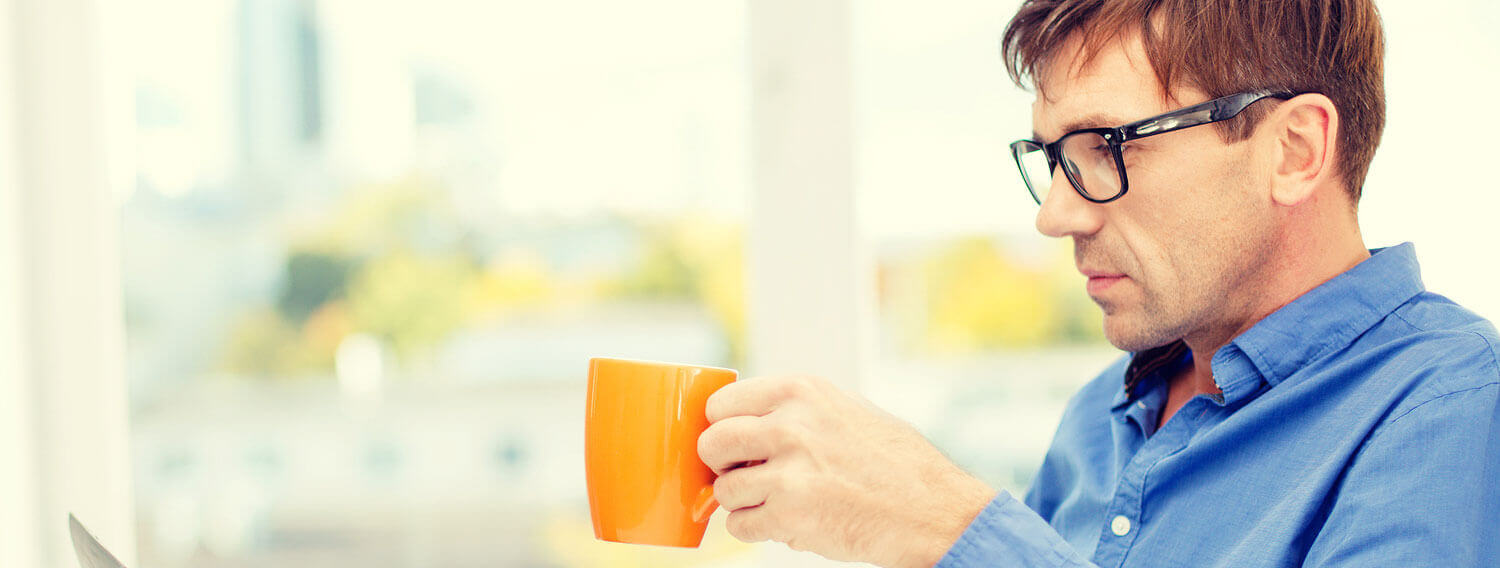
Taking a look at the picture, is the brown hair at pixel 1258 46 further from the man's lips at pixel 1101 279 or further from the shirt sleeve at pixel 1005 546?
the shirt sleeve at pixel 1005 546

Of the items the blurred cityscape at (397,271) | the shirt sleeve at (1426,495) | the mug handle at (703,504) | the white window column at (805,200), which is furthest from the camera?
the blurred cityscape at (397,271)

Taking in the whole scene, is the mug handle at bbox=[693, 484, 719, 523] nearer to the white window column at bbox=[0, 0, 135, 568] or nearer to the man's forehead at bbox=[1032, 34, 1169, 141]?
the man's forehead at bbox=[1032, 34, 1169, 141]

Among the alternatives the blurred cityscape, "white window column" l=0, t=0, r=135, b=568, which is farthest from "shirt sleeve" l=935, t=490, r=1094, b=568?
"white window column" l=0, t=0, r=135, b=568

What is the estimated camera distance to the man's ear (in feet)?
3.04

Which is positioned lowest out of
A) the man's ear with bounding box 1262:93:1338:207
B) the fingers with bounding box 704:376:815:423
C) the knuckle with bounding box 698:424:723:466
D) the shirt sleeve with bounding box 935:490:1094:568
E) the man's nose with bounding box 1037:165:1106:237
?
the shirt sleeve with bounding box 935:490:1094:568

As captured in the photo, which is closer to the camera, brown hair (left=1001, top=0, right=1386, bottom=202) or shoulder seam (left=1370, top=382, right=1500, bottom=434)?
shoulder seam (left=1370, top=382, right=1500, bottom=434)

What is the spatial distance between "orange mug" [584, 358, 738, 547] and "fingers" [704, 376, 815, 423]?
0.07 feet

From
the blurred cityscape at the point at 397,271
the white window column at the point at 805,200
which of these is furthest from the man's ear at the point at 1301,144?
the blurred cityscape at the point at 397,271

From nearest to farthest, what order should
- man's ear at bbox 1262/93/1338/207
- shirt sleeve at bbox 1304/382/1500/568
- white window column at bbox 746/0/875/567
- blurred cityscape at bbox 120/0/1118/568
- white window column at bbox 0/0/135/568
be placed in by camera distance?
shirt sleeve at bbox 1304/382/1500/568 < man's ear at bbox 1262/93/1338/207 < white window column at bbox 746/0/875/567 < white window column at bbox 0/0/135/568 < blurred cityscape at bbox 120/0/1118/568

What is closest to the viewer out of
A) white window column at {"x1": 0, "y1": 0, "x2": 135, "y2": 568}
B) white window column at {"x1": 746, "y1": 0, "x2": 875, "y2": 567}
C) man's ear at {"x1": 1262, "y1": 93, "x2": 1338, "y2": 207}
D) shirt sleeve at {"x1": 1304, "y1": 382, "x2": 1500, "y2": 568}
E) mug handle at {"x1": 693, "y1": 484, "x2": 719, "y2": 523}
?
shirt sleeve at {"x1": 1304, "y1": 382, "x2": 1500, "y2": 568}

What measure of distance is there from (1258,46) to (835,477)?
532 mm

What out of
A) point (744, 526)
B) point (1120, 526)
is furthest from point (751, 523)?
point (1120, 526)

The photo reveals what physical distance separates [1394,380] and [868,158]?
87 centimetres

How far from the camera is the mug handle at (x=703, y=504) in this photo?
2.70 ft
